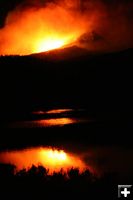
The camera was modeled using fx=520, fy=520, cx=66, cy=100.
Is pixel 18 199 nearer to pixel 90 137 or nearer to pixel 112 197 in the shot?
pixel 112 197

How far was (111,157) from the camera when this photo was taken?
1493 centimetres

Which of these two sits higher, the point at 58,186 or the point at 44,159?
the point at 44,159

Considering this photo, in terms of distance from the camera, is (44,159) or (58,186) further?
(44,159)

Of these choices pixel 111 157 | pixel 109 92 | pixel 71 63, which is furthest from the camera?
pixel 71 63

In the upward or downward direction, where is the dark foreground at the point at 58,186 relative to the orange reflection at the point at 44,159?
downward

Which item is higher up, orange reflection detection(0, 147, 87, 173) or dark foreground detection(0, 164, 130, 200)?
orange reflection detection(0, 147, 87, 173)

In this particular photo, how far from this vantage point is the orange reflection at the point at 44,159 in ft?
47.8

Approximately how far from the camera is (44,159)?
15906 mm

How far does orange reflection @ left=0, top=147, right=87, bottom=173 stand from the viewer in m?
14.6

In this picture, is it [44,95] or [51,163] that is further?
[44,95]

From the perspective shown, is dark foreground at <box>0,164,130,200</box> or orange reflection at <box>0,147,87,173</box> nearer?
dark foreground at <box>0,164,130,200</box>

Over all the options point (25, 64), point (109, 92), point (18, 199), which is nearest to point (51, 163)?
point (18, 199)

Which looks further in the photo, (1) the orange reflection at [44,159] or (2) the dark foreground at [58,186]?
(1) the orange reflection at [44,159]

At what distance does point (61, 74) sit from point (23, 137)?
3701 centimetres
